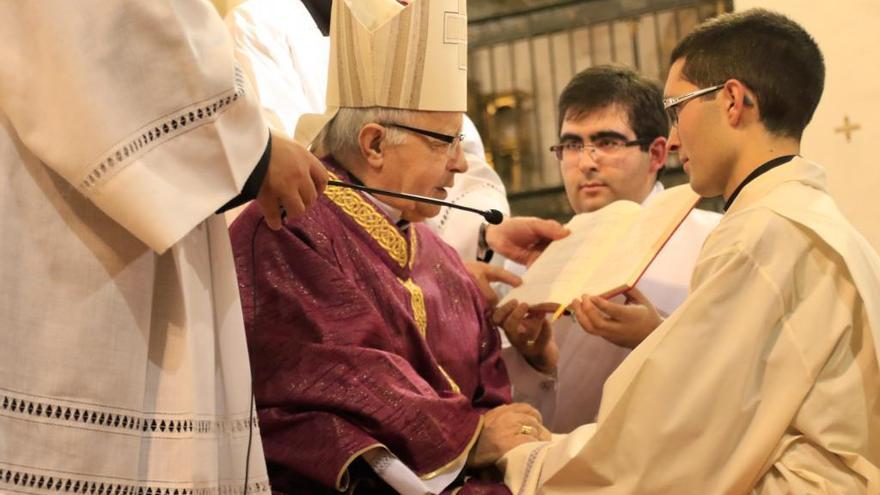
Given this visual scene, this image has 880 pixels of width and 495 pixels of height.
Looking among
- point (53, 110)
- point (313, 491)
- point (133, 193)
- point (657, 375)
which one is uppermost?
point (53, 110)

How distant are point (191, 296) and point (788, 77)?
1.80m

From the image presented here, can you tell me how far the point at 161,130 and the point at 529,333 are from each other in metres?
1.95

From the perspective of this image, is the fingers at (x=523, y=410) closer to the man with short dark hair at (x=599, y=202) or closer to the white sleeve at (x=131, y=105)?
the man with short dark hair at (x=599, y=202)

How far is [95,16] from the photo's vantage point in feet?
6.61

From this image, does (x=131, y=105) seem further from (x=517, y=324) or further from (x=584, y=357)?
(x=584, y=357)

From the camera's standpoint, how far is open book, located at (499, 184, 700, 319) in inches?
132

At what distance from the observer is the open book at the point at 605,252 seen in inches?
132

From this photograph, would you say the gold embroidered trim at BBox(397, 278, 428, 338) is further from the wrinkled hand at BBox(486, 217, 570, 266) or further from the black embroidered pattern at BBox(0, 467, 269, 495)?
the black embroidered pattern at BBox(0, 467, 269, 495)

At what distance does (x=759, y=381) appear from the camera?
2648 millimetres

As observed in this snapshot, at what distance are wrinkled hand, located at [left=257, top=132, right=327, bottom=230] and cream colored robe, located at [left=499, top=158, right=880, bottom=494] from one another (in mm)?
939

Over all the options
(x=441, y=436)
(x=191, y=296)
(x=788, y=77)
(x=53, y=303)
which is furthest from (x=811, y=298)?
(x=53, y=303)

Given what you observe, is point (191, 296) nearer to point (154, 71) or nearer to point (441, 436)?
point (154, 71)

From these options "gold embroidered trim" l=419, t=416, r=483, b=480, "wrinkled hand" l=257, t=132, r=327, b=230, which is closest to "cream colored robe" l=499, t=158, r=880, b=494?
"gold embroidered trim" l=419, t=416, r=483, b=480

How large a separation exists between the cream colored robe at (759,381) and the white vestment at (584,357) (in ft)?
3.70
